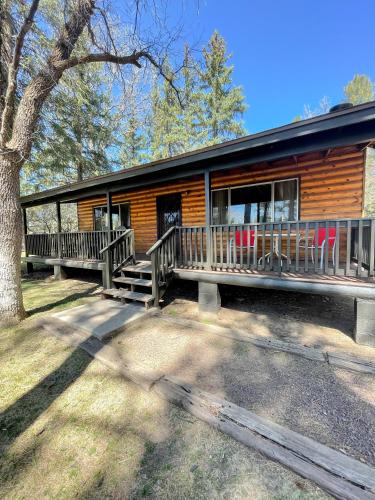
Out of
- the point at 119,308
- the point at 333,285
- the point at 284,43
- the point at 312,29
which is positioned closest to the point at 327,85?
the point at 284,43

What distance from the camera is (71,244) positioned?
833 cm

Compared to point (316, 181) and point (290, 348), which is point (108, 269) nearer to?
point (290, 348)

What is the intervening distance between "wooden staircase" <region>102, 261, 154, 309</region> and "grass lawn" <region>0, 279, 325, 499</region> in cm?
221

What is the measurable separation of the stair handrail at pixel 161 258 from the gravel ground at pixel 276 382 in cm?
123

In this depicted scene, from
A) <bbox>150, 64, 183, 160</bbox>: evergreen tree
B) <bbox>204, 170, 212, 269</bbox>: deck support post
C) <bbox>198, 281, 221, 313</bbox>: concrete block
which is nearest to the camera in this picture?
<bbox>198, 281, 221, 313</bbox>: concrete block

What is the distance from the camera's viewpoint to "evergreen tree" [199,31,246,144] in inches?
659

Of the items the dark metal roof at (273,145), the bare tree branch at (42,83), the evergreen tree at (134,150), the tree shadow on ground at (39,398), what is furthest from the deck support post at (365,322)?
the evergreen tree at (134,150)

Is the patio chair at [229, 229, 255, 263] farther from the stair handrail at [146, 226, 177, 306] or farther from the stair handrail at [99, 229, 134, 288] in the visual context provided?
the stair handrail at [99, 229, 134, 288]

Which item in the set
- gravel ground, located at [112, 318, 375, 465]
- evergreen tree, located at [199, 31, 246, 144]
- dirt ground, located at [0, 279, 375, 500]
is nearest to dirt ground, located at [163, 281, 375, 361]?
dirt ground, located at [0, 279, 375, 500]

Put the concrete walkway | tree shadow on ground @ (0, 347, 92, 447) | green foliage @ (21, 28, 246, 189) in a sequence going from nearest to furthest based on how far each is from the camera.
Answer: tree shadow on ground @ (0, 347, 92, 447) → the concrete walkway → green foliage @ (21, 28, 246, 189)

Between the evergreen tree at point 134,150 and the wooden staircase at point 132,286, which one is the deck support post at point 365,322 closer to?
the wooden staircase at point 132,286

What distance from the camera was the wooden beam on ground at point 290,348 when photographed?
A: 3014 mm

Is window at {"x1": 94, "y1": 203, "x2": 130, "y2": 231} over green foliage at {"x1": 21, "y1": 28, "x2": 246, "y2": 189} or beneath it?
beneath

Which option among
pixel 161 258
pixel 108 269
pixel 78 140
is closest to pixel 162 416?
pixel 161 258
